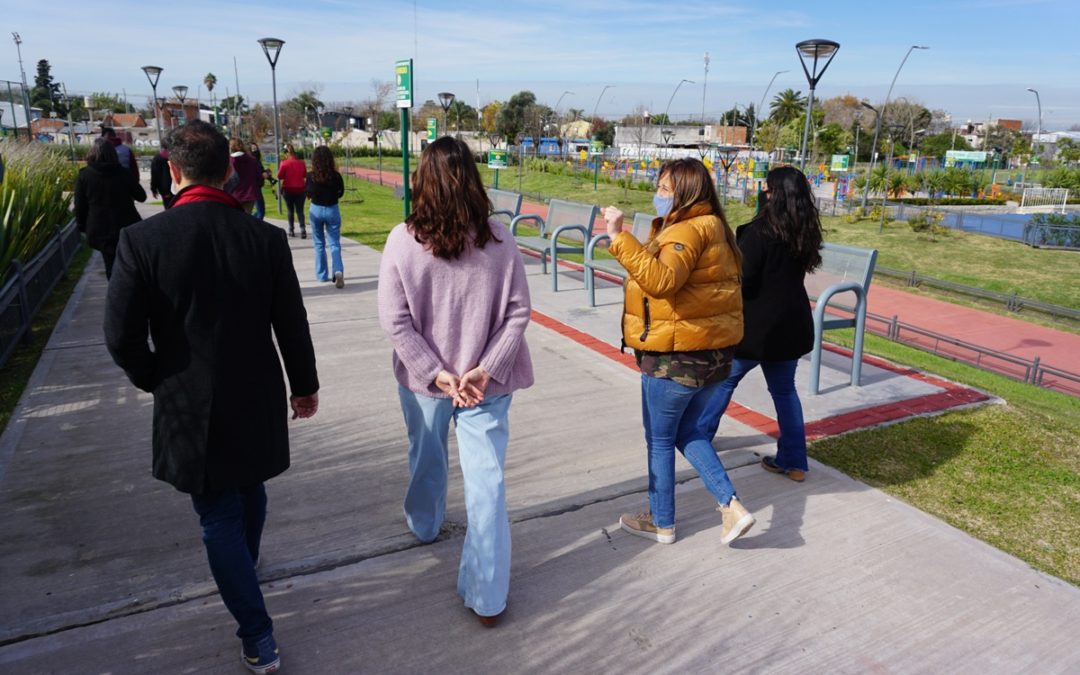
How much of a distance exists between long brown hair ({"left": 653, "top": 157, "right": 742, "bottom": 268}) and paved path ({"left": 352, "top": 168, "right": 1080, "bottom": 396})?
31.7ft

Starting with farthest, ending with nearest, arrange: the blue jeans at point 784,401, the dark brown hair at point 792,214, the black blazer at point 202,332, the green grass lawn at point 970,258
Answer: the green grass lawn at point 970,258 → the blue jeans at point 784,401 → the dark brown hair at point 792,214 → the black blazer at point 202,332

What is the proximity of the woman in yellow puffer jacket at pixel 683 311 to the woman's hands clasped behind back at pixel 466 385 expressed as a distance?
0.76 metres

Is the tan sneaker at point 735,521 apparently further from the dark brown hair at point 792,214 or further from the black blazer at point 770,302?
the dark brown hair at point 792,214

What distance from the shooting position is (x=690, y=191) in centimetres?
311

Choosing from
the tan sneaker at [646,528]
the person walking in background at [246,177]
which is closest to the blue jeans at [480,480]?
the tan sneaker at [646,528]

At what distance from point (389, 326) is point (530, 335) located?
4.29m

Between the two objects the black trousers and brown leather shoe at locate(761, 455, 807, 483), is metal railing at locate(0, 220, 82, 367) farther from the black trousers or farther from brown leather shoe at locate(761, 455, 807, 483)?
brown leather shoe at locate(761, 455, 807, 483)

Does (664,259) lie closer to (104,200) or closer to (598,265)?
(598,265)

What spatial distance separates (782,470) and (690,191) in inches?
73.2

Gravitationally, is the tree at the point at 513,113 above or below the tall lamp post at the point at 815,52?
above

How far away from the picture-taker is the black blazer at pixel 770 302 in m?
3.83

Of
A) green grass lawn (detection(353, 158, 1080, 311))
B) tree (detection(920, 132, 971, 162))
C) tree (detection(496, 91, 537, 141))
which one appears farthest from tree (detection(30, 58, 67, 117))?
tree (detection(920, 132, 971, 162))

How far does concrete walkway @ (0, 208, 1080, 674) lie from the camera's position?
2670 mm

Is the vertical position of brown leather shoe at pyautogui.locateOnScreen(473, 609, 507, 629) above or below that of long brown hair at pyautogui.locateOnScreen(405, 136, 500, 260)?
below
